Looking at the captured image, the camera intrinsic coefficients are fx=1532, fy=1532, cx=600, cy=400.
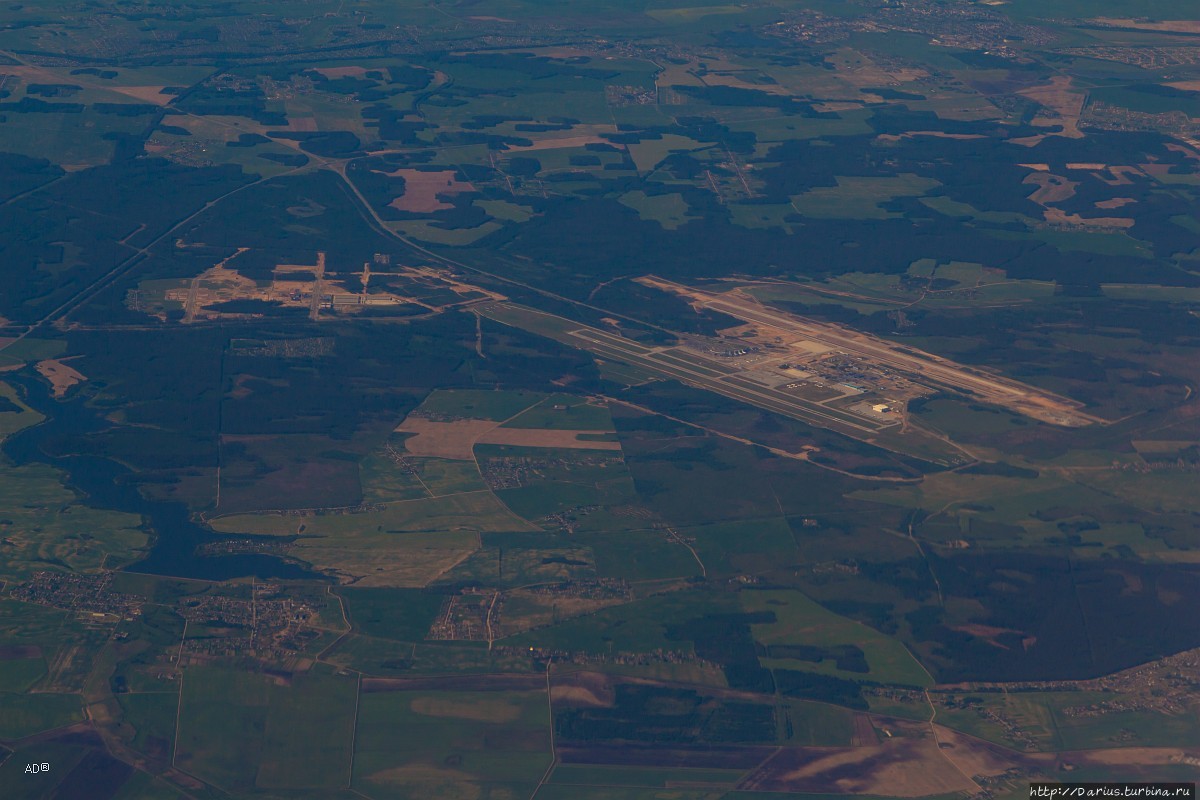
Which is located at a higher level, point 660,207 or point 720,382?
point 660,207

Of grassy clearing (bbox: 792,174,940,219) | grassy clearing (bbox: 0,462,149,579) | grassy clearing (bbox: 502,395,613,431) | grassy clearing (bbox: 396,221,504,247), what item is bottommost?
grassy clearing (bbox: 0,462,149,579)

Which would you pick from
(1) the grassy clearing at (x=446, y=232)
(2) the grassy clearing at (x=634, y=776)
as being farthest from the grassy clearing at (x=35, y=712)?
(1) the grassy clearing at (x=446, y=232)

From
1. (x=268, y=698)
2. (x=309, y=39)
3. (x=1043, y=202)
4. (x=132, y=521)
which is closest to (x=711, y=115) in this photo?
(x=1043, y=202)

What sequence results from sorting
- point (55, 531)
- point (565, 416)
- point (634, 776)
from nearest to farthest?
point (634, 776), point (55, 531), point (565, 416)

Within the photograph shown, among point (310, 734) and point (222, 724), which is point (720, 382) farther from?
point (222, 724)

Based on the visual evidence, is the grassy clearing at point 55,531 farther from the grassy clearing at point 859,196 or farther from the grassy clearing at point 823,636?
the grassy clearing at point 859,196

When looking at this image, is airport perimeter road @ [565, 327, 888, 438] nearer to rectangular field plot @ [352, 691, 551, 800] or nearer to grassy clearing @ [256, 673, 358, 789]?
rectangular field plot @ [352, 691, 551, 800]

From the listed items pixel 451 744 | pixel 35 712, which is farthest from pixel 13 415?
pixel 451 744

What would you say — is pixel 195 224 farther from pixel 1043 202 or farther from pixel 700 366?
pixel 1043 202

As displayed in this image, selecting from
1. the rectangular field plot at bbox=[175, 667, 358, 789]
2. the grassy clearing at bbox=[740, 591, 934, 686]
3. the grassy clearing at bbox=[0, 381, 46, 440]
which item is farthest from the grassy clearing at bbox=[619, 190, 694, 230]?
the rectangular field plot at bbox=[175, 667, 358, 789]
